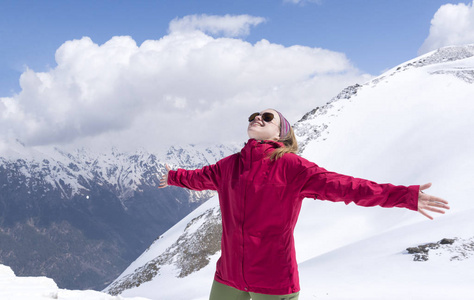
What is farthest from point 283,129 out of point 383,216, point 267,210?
point 383,216

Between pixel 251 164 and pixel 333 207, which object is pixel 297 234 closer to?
pixel 333 207

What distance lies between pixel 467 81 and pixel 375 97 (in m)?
13.4

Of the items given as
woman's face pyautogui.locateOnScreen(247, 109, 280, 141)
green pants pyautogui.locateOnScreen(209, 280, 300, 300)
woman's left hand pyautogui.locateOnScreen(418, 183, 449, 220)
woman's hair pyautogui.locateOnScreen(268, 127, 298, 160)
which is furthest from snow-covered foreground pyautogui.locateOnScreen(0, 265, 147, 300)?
woman's left hand pyautogui.locateOnScreen(418, 183, 449, 220)

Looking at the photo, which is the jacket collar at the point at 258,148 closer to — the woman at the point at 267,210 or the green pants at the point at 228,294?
the woman at the point at 267,210

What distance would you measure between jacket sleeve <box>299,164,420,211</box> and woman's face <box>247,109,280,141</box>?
676mm

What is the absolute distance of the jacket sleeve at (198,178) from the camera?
14.2 feet

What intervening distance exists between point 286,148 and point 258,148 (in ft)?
0.99

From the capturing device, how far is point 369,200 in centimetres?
340

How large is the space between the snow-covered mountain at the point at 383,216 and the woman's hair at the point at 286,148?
31.3 ft

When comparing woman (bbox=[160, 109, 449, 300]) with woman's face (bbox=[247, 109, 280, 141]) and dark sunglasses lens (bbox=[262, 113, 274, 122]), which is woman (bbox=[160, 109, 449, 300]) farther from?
dark sunglasses lens (bbox=[262, 113, 274, 122])

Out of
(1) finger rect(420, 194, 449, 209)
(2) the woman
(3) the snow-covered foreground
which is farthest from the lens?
(3) the snow-covered foreground

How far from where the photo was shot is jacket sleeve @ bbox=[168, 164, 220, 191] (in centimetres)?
434

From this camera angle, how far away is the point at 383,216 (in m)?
34.4

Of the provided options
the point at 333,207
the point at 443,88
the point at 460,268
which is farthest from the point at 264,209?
the point at 443,88
